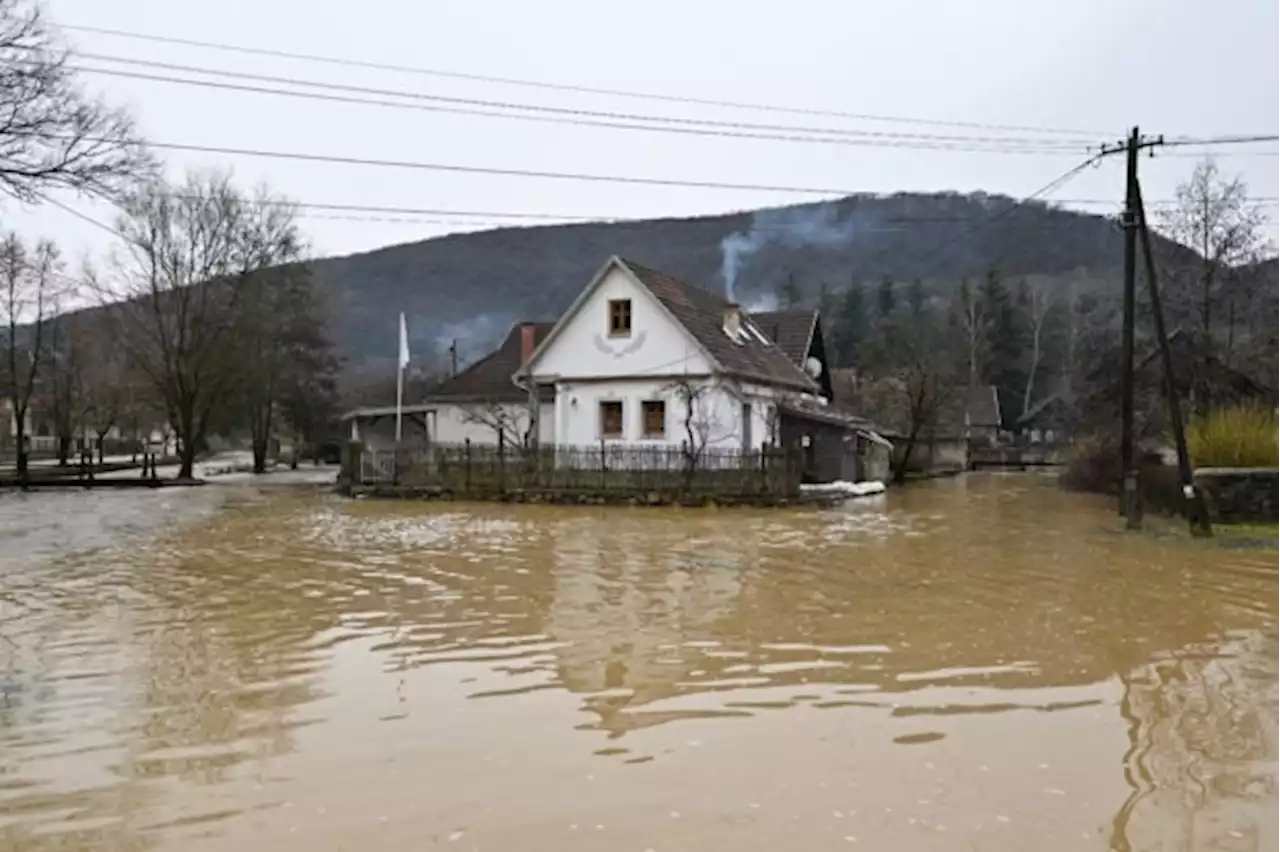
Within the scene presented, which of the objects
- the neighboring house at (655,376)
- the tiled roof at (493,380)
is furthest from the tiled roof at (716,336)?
the tiled roof at (493,380)

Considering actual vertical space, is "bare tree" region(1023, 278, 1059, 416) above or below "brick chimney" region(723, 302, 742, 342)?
above

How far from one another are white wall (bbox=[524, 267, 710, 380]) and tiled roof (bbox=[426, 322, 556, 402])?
816 centimetres

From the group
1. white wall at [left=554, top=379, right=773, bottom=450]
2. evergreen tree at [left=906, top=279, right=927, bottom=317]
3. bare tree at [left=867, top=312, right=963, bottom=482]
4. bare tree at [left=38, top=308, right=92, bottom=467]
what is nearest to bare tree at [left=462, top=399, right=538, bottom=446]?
white wall at [left=554, top=379, right=773, bottom=450]

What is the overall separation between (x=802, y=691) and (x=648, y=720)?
50.7 inches

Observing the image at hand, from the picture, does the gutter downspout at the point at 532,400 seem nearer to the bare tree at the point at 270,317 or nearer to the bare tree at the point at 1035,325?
the bare tree at the point at 270,317

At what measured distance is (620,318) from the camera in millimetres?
33000

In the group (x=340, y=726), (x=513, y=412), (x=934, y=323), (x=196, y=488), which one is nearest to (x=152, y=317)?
(x=196, y=488)

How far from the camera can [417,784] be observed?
5.39 meters

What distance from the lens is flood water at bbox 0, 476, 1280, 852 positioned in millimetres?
4918

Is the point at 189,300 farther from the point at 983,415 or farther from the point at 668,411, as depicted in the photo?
the point at 983,415

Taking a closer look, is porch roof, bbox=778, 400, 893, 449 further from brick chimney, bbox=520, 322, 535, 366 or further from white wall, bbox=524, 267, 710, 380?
brick chimney, bbox=520, 322, 535, 366

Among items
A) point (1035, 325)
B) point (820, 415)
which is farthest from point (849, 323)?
point (820, 415)

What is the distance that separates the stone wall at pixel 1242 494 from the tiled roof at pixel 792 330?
21050mm

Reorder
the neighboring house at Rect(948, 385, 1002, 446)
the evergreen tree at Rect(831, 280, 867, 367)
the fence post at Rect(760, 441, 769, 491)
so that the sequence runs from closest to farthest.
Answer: the fence post at Rect(760, 441, 769, 491)
the neighboring house at Rect(948, 385, 1002, 446)
the evergreen tree at Rect(831, 280, 867, 367)
